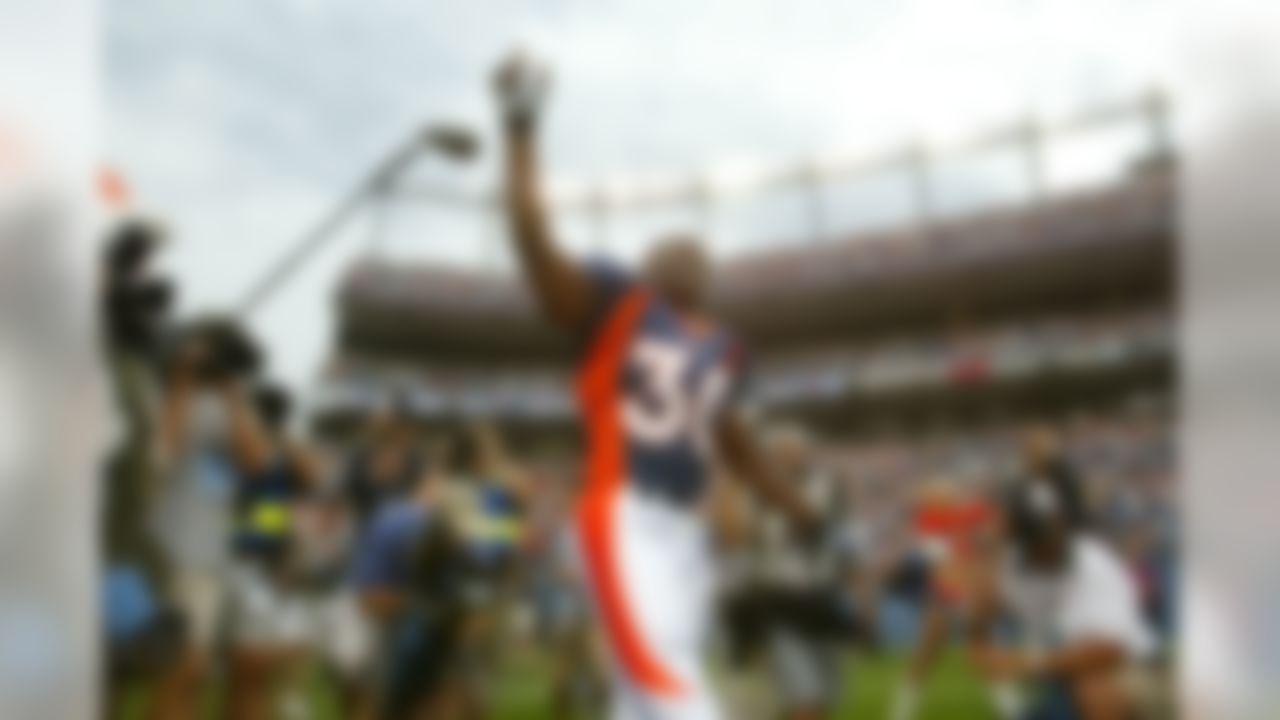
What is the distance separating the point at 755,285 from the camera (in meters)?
6.07

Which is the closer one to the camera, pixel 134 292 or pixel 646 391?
pixel 646 391

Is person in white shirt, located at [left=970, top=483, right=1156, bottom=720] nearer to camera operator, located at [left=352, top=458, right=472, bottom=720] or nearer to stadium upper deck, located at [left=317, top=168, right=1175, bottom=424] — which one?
camera operator, located at [left=352, top=458, right=472, bottom=720]

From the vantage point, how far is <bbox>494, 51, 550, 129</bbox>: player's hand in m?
2.21

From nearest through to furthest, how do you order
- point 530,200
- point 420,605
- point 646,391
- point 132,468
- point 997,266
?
point 530,200
point 646,391
point 132,468
point 420,605
point 997,266

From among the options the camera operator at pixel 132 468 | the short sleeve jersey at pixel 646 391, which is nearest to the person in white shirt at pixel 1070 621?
the short sleeve jersey at pixel 646 391

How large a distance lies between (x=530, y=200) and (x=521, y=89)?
0.20 metres

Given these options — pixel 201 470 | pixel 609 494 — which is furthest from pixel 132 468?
pixel 609 494

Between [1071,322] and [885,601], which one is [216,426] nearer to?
[885,601]

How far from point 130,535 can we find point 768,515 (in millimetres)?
1756

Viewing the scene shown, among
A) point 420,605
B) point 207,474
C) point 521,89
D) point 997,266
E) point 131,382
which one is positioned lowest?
point 997,266

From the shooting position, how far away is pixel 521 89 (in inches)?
87.6

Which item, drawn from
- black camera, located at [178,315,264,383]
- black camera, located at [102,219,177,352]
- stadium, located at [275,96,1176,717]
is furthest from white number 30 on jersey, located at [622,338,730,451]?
stadium, located at [275,96,1176,717]

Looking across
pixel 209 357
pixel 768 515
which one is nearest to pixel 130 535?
pixel 209 357

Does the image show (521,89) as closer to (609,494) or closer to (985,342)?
(609,494)
